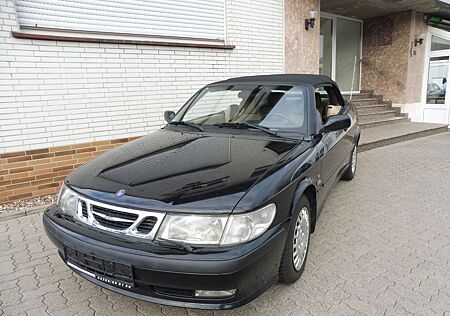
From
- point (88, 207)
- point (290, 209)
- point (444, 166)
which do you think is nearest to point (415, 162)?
point (444, 166)

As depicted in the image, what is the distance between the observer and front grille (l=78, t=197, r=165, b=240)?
179 centimetres

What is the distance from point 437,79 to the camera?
35.1ft

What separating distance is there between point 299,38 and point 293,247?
20.3 ft

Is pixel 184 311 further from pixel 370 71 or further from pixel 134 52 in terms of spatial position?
pixel 370 71

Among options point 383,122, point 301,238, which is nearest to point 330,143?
point 301,238

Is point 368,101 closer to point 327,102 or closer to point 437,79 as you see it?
point 437,79

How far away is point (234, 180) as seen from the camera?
77.1 inches

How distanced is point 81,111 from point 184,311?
3.26 metres

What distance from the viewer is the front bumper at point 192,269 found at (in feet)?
5.53

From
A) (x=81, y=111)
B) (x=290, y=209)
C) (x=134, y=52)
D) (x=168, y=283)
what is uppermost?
(x=134, y=52)

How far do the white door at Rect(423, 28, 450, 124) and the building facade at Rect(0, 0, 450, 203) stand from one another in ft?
18.3

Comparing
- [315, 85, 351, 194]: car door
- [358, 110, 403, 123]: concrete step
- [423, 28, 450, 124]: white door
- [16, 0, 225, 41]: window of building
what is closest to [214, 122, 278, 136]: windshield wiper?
[315, 85, 351, 194]: car door

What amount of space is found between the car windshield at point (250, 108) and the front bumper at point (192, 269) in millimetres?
1239

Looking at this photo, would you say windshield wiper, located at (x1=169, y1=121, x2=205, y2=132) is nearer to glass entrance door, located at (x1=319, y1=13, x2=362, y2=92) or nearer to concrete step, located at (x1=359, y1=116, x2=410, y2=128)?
concrete step, located at (x1=359, y1=116, x2=410, y2=128)
